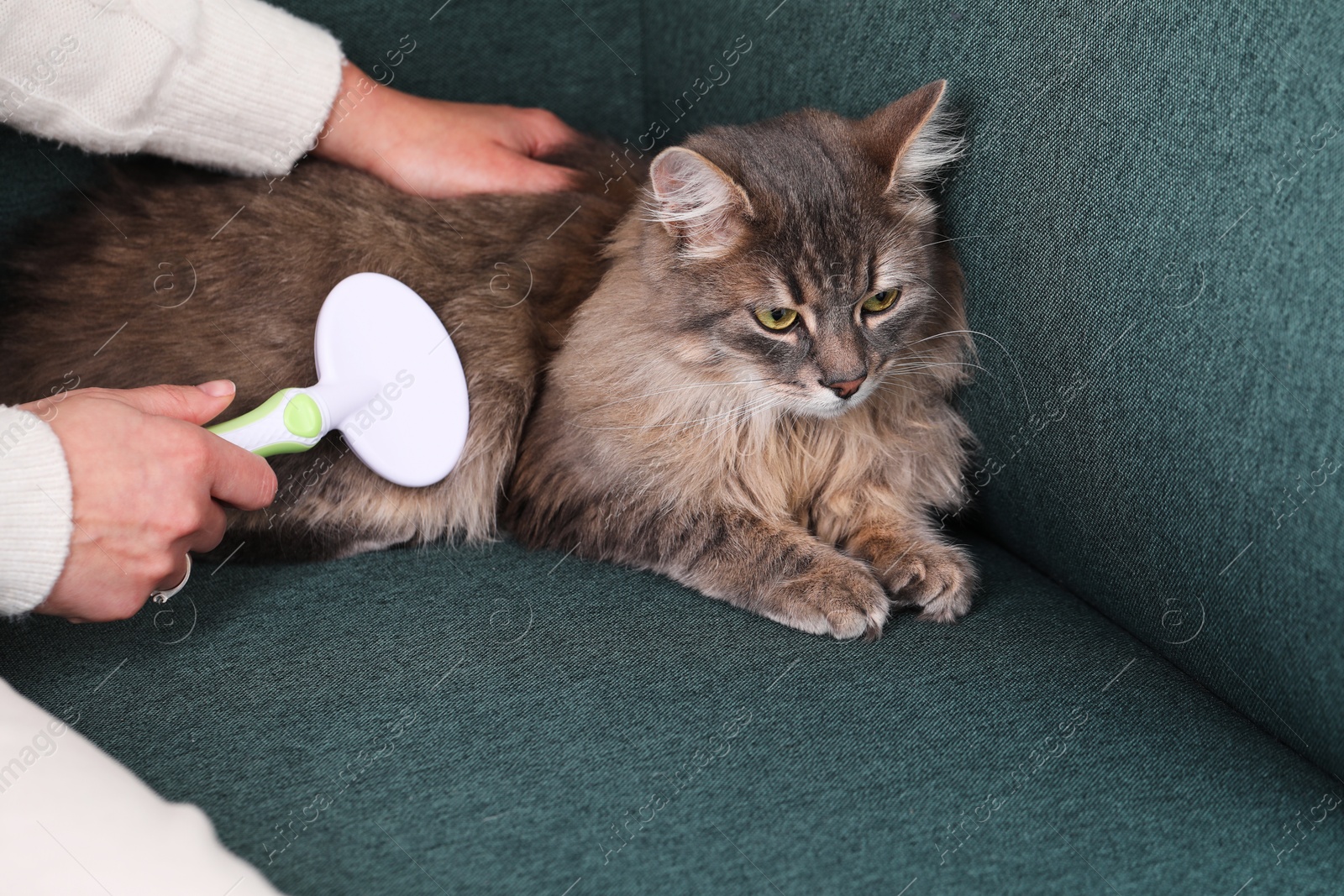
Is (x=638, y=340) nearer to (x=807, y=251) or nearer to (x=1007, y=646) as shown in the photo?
(x=807, y=251)

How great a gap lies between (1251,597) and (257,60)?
1.52 metres

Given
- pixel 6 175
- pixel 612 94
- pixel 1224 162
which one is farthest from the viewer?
pixel 612 94

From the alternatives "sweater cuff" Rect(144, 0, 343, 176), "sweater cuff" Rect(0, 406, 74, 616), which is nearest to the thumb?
"sweater cuff" Rect(0, 406, 74, 616)

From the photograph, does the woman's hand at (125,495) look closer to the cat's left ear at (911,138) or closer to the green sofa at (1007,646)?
the green sofa at (1007,646)

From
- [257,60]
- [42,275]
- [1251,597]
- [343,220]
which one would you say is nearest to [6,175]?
[42,275]

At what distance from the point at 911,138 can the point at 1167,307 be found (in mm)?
385

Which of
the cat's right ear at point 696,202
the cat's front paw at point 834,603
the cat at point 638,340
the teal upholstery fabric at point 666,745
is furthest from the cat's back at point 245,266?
the cat's front paw at point 834,603

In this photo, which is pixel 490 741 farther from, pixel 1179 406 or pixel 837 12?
pixel 837 12

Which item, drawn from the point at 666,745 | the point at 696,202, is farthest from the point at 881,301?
the point at 666,745

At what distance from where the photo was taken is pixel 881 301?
4.72ft

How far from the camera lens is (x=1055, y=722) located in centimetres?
113

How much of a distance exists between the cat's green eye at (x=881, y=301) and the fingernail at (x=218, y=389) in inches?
33.3

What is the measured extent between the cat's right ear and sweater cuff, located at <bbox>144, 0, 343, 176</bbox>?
0.60 m

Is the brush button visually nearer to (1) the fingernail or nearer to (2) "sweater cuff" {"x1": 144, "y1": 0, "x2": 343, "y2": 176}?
(1) the fingernail
